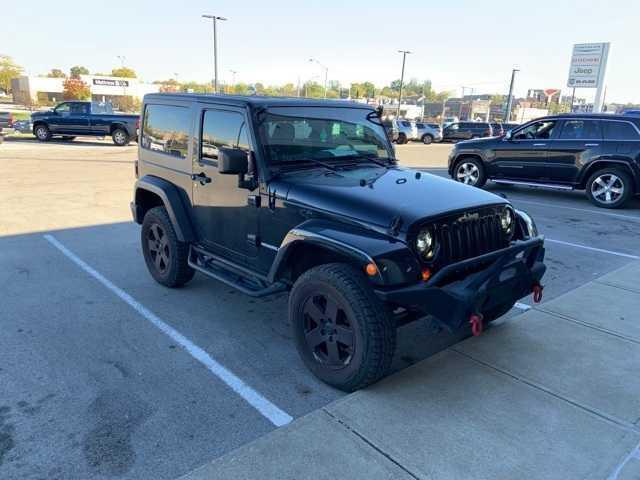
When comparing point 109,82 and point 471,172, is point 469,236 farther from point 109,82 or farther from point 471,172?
point 109,82

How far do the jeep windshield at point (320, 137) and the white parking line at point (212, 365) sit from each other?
1.59 m

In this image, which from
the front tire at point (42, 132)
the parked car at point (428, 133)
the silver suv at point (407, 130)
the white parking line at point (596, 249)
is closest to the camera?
the white parking line at point (596, 249)

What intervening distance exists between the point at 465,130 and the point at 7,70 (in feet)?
259

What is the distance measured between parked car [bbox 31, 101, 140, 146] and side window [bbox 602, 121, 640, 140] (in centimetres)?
1831

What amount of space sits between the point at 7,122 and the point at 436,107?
291ft

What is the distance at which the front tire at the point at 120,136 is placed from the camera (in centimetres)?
2195

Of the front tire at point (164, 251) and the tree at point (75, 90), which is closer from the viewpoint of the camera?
the front tire at point (164, 251)

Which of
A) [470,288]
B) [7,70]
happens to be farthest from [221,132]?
[7,70]

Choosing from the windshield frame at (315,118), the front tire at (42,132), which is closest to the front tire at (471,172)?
the windshield frame at (315,118)

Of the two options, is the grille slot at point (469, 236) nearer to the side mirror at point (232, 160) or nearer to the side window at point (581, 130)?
the side mirror at point (232, 160)

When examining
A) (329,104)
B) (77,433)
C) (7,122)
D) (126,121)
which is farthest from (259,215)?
(7,122)

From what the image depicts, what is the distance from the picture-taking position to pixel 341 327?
10.7 feet

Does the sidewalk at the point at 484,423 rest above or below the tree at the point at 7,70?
below

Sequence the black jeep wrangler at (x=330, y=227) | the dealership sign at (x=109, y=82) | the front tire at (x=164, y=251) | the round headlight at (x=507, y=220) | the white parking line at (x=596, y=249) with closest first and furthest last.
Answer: the black jeep wrangler at (x=330, y=227) < the round headlight at (x=507, y=220) < the front tire at (x=164, y=251) < the white parking line at (x=596, y=249) < the dealership sign at (x=109, y=82)
